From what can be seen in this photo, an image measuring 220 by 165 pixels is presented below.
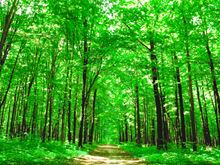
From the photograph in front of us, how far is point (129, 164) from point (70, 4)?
9.95 metres

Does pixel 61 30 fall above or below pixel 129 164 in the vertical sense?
above

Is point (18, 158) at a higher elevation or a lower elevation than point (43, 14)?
lower

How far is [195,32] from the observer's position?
47.5ft

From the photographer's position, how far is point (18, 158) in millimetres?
9406

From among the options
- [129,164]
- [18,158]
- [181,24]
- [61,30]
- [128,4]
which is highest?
[128,4]

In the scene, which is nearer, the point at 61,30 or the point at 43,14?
the point at 43,14

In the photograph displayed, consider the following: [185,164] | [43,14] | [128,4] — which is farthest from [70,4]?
[185,164]

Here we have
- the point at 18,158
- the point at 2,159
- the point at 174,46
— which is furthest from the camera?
the point at 174,46

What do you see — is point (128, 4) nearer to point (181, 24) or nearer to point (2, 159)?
point (181, 24)

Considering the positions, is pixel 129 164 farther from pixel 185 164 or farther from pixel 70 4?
pixel 70 4

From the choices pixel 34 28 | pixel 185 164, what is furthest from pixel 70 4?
pixel 185 164

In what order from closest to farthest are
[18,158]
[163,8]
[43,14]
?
1. [18,158]
2. [43,14]
3. [163,8]

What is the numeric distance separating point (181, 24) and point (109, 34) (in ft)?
18.9

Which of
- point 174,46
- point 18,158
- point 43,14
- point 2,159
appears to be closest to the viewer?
point 2,159
